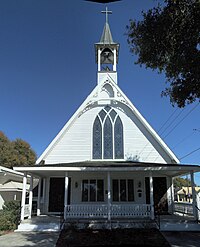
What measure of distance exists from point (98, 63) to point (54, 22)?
993 cm

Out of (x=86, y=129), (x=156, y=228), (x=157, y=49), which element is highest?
(x=157, y=49)

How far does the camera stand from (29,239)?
10398mm

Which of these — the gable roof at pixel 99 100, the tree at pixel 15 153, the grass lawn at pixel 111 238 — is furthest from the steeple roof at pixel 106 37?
the tree at pixel 15 153

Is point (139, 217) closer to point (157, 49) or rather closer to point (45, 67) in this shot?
point (157, 49)

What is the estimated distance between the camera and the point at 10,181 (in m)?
20.6

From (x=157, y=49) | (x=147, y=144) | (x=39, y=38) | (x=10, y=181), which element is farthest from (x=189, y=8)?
(x=10, y=181)

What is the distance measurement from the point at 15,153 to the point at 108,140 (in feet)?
115

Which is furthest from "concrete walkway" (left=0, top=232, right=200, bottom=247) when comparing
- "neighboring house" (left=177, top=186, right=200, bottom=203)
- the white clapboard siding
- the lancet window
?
"neighboring house" (left=177, top=186, right=200, bottom=203)

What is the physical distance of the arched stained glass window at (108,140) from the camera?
16.4m

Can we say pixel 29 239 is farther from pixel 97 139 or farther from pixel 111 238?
pixel 97 139

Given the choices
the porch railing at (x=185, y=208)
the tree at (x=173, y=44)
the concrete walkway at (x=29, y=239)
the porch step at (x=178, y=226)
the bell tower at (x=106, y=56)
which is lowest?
the concrete walkway at (x=29, y=239)

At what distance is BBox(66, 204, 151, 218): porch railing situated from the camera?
539 inches

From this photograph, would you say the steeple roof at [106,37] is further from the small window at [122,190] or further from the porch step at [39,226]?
the porch step at [39,226]

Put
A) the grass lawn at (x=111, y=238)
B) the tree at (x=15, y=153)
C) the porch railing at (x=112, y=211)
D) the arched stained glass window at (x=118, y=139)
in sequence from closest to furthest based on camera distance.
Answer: the grass lawn at (x=111, y=238)
the porch railing at (x=112, y=211)
the arched stained glass window at (x=118, y=139)
the tree at (x=15, y=153)
